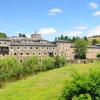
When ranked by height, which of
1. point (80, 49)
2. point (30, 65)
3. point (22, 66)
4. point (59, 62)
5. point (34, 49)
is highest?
point (34, 49)

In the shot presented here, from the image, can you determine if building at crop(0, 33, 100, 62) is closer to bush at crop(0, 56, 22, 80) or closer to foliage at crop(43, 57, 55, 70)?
foliage at crop(43, 57, 55, 70)

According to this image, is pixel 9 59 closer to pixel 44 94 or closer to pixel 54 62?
pixel 54 62

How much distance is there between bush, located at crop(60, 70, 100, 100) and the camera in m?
33.2

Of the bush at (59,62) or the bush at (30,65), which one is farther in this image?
the bush at (59,62)

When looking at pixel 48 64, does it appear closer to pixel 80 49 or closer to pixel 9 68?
pixel 9 68

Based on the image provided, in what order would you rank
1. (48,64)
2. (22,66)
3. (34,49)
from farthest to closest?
(34,49)
(48,64)
(22,66)

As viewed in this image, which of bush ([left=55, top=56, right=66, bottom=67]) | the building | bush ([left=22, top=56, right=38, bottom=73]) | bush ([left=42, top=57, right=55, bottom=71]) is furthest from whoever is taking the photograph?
the building

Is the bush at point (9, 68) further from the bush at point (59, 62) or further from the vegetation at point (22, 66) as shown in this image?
the bush at point (59, 62)

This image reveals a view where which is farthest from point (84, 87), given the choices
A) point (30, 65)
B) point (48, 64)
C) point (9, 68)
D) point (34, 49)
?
point (34, 49)

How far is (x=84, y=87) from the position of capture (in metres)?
33.5

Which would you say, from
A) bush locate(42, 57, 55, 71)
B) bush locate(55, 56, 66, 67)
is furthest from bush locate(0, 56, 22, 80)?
bush locate(55, 56, 66, 67)

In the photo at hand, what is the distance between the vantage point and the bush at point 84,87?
33.2 m

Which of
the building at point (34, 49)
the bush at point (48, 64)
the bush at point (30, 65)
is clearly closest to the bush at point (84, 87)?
the bush at point (30, 65)

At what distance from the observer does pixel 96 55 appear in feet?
454
